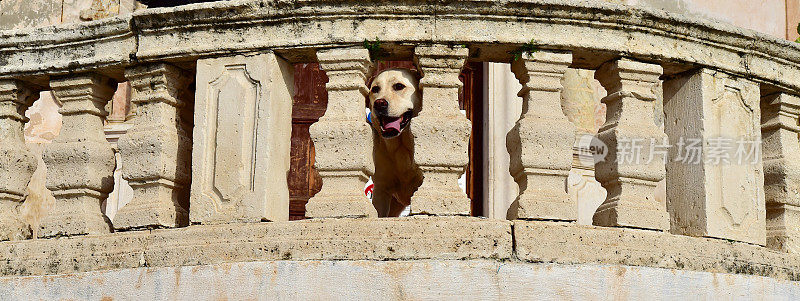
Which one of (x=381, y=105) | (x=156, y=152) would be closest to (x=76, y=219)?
(x=156, y=152)

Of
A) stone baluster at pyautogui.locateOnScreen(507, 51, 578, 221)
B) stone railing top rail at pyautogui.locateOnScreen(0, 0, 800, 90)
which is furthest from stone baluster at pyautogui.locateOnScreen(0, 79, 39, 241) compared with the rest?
stone baluster at pyautogui.locateOnScreen(507, 51, 578, 221)

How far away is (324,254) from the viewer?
16.0ft

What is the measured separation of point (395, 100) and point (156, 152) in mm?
1352

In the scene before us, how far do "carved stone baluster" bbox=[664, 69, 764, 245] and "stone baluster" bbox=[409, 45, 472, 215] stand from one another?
1259mm

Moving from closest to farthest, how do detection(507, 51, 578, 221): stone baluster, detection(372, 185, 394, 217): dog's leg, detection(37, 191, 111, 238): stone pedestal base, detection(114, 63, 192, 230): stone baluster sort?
detection(507, 51, 578, 221): stone baluster
detection(114, 63, 192, 230): stone baluster
detection(37, 191, 111, 238): stone pedestal base
detection(372, 185, 394, 217): dog's leg

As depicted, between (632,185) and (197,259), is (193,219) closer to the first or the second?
(197,259)

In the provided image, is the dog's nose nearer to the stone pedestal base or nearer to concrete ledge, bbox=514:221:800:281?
concrete ledge, bbox=514:221:800:281

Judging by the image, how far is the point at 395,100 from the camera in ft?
18.6

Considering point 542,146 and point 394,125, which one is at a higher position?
point 394,125

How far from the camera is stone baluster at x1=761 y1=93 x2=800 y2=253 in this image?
225 inches

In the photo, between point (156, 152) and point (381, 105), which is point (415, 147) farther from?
point (156, 152)

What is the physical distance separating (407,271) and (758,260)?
6.28 ft

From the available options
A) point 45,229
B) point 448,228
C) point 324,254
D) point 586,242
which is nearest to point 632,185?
point 586,242

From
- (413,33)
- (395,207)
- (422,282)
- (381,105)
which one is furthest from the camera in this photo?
(395,207)
